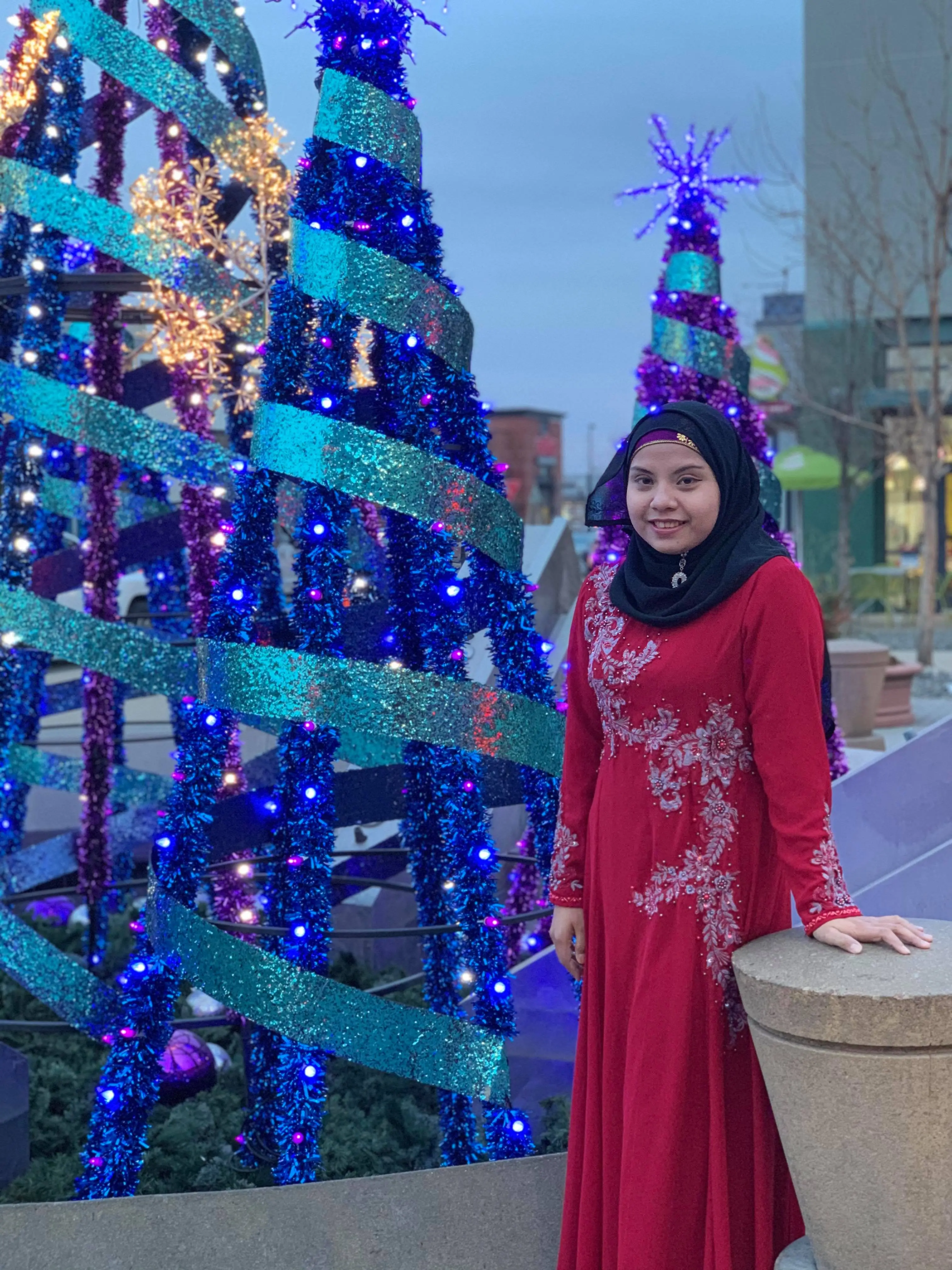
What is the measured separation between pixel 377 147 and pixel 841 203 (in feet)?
61.8

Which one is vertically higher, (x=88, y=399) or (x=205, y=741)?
(x=88, y=399)

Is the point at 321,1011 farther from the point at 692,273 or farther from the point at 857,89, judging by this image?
the point at 857,89

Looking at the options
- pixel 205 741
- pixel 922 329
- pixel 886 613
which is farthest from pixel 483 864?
pixel 922 329

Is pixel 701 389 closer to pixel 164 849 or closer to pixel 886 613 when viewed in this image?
pixel 164 849

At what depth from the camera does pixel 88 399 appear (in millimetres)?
4344

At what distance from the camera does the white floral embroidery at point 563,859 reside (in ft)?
9.20

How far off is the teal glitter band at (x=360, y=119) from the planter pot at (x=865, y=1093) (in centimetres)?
201

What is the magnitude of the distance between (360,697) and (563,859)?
2.17 ft

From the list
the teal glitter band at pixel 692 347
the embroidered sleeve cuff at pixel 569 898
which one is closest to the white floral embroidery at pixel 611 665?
the embroidered sleeve cuff at pixel 569 898

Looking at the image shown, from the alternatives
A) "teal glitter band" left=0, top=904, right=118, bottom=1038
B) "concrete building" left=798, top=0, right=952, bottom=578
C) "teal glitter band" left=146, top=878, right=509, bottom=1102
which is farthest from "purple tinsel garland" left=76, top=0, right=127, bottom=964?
"concrete building" left=798, top=0, right=952, bottom=578

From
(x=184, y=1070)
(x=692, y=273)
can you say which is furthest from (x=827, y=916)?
(x=692, y=273)

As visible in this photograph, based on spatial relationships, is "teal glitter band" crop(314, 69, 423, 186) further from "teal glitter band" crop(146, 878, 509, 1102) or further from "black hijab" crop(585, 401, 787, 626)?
"teal glitter band" crop(146, 878, 509, 1102)

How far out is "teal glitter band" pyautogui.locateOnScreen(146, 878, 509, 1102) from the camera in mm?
3221

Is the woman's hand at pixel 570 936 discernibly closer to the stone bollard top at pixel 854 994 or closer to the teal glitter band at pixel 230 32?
the stone bollard top at pixel 854 994
